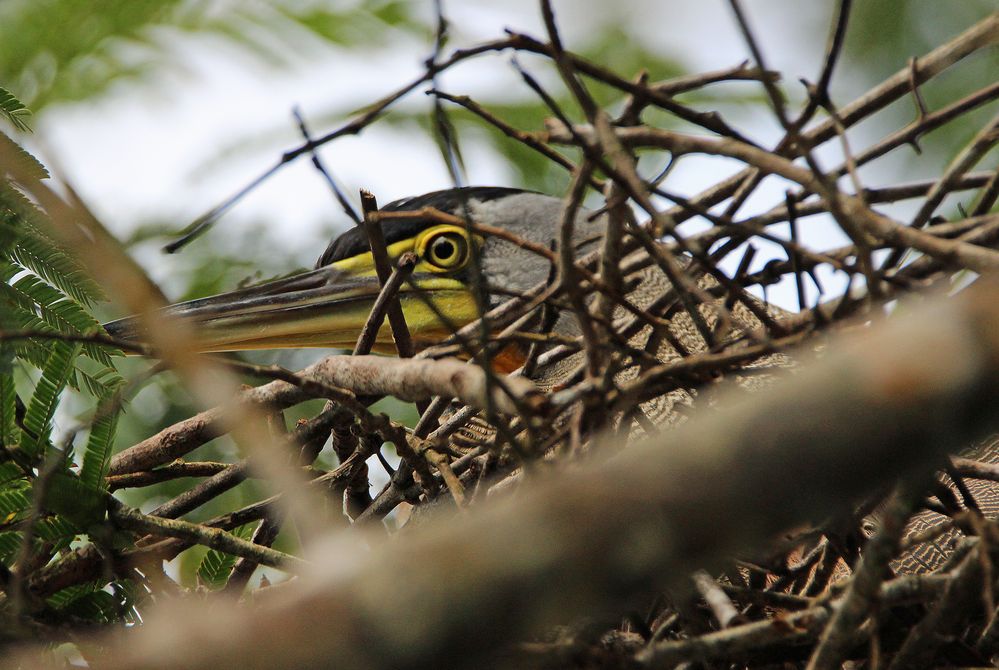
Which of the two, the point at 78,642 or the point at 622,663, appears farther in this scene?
the point at 78,642

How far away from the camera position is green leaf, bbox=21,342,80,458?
208cm

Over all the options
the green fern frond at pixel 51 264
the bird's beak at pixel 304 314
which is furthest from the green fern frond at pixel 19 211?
the bird's beak at pixel 304 314

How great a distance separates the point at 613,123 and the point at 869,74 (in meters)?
4.61

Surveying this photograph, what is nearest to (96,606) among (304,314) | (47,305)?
(47,305)

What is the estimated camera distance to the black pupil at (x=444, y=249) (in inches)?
137

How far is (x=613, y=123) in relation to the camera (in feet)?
5.79

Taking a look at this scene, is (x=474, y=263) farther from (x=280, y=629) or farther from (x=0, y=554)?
(x=0, y=554)

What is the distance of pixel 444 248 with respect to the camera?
3486 millimetres

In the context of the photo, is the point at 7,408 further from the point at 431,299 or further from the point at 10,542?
the point at 431,299

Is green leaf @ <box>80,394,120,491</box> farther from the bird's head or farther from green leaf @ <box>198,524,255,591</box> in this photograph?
the bird's head

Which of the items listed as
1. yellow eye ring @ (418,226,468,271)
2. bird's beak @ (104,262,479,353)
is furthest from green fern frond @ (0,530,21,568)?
yellow eye ring @ (418,226,468,271)

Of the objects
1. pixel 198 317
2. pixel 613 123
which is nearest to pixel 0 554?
pixel 198 317

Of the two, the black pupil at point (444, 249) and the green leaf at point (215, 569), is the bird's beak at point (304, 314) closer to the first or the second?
the black pupil at point (444, 249)

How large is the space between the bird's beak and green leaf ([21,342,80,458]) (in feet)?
2.74
